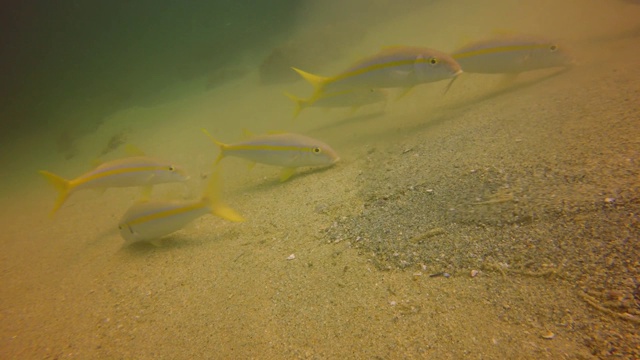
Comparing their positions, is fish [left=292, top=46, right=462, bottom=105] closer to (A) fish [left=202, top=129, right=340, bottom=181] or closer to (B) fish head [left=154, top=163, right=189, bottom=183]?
(A) fish [left=202, top=129, right=340, bottom=181]

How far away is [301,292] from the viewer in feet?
7.33

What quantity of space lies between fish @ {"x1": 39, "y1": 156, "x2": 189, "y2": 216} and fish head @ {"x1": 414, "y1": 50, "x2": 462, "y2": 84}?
3901mm

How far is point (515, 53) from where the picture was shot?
15.7 ft

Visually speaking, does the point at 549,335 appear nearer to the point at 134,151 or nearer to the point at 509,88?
the point at 509,88

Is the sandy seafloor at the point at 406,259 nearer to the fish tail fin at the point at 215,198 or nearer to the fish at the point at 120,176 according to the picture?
the fish tail fin at the point at 215,198

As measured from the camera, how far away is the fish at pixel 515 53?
4773mm

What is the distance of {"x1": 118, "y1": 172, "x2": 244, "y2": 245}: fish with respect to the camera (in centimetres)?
335

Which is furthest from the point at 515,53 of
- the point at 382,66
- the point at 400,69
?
the point at 382,66

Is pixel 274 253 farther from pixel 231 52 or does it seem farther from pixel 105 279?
pixel 231 52

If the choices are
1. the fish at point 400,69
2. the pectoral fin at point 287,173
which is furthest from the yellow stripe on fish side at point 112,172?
the fish at point 400,69

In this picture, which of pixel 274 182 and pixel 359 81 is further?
pixel 274 182

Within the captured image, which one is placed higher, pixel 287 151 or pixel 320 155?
pixel 287 151

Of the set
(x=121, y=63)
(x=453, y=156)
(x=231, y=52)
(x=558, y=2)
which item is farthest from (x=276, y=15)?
(x=453, y=156)

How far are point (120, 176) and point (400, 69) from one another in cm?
424
